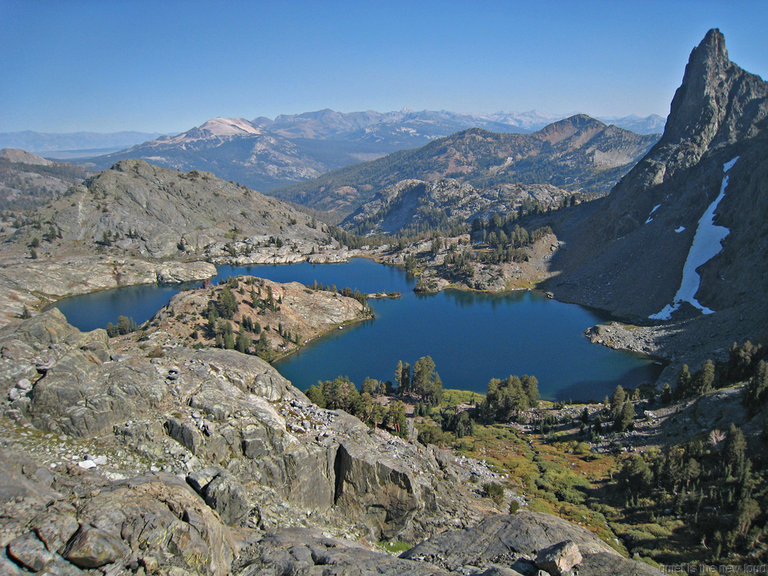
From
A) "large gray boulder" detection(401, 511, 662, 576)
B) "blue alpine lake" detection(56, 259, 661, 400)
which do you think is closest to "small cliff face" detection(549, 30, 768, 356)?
"blue alpine lake" detection(56, 259, 661, 400)

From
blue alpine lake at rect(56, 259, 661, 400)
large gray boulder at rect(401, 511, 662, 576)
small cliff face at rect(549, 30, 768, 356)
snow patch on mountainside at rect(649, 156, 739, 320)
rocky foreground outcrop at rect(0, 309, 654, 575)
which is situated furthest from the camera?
snow patch on mountainside at rect(649, 156, 739, 320)

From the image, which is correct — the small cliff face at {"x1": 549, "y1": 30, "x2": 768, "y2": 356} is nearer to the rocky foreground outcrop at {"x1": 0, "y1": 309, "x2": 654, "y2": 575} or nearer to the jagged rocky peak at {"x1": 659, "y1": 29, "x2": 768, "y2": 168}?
the jagged rocky peak at {"x1": 659, "y1": 29, "x2": 768, "y2": 168}

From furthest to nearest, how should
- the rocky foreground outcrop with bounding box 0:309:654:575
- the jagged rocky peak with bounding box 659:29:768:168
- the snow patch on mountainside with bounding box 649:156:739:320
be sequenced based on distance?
the jagged rocky peak with bounding box 659:29:768:168 < the snow patch on mountainside with bounding box 649:156:739:320 < the rocky foreground outcrop with bounding box 0:309:654:575

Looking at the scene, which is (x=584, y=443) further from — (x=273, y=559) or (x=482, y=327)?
(x=482, y=327)

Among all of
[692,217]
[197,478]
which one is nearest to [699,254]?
[692,217]

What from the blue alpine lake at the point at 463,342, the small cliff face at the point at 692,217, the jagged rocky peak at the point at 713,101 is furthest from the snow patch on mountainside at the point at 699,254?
the jagged rocky peak at the point at 713,101

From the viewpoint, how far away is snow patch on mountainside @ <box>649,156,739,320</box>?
10931cm

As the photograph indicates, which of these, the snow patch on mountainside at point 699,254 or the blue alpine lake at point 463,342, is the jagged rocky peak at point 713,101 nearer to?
the snow patch on mountainside at point 699,254

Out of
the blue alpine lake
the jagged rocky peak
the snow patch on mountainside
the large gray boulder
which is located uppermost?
the jagged rocky peak

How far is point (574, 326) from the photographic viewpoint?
377ft

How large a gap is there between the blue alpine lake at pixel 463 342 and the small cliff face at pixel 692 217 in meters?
13.9

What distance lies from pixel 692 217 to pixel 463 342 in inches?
3157

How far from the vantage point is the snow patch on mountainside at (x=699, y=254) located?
359 feet

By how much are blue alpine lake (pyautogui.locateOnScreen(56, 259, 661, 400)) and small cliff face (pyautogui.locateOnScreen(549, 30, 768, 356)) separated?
45.5 feet
